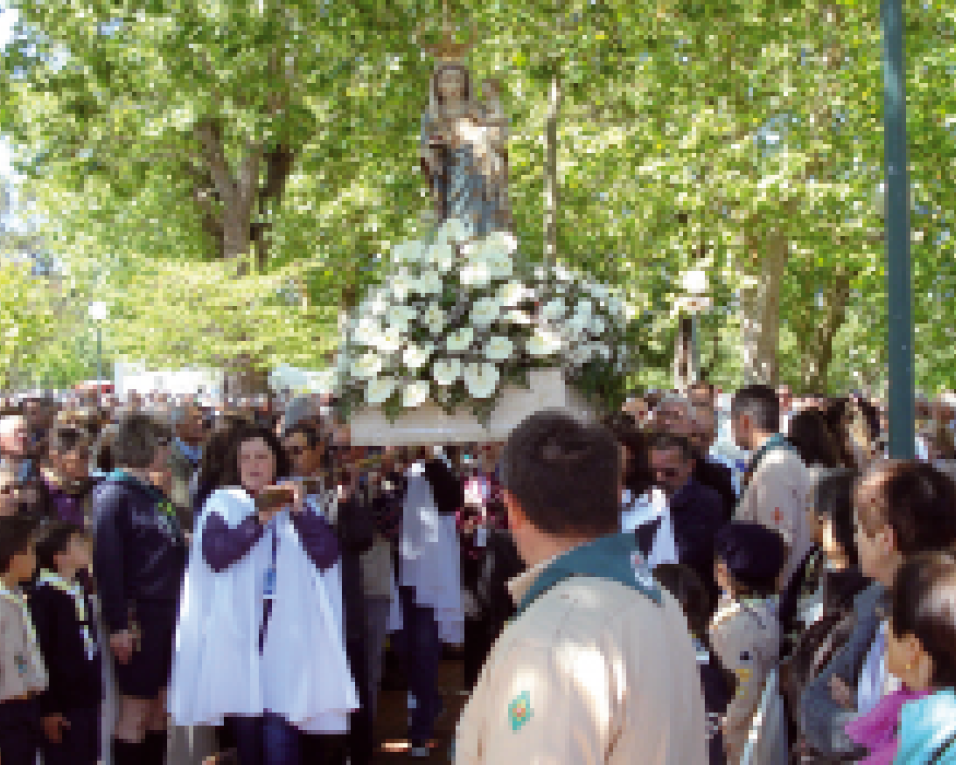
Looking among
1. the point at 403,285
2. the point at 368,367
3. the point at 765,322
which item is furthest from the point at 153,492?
the point at 765,322

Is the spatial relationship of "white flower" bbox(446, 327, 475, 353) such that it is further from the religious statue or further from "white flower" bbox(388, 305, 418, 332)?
the religious statue

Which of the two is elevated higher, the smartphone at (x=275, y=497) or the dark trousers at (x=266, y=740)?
the smartphone at (x=275, y=497)

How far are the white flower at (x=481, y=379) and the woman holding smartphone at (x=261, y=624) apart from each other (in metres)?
0.89

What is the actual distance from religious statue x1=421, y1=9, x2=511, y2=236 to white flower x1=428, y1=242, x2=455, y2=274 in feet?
3.33

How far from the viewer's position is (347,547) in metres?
6.43

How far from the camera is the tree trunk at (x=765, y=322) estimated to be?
2352 centimetres

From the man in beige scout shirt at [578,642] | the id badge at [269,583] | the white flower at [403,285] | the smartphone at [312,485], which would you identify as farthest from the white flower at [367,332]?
the man in beige scout shirt at [578,642]

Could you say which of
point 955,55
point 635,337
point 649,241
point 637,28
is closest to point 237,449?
point 635,337

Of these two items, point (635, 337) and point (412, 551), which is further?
point (412, 551)

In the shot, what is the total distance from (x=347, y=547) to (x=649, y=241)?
1939 cm

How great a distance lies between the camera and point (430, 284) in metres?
5.36

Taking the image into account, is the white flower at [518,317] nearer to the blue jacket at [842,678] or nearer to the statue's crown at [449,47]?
the statue's crown at [449,47]

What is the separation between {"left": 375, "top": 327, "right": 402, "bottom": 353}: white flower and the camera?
5.24 metres

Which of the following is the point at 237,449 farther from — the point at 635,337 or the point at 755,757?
the point at 755,757
